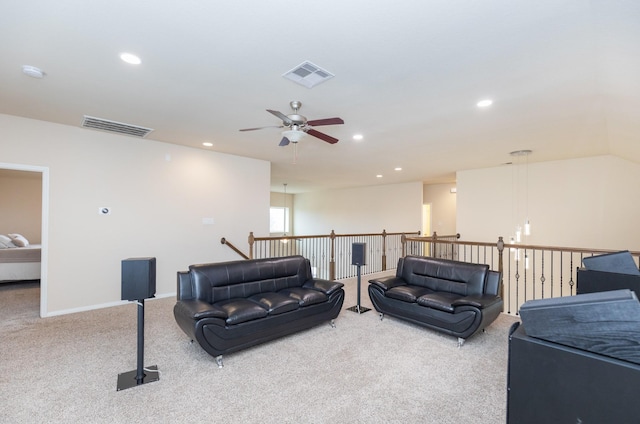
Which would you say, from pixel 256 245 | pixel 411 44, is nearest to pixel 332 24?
pixel 411 44

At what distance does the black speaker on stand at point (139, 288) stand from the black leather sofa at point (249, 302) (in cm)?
44

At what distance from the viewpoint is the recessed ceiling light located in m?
2.46

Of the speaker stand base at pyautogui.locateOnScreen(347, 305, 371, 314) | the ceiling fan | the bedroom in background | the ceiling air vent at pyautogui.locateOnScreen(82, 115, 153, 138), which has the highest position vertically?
the ceiling air vent at pyautogui.locateOnScreen(82, 115, 153, 138)

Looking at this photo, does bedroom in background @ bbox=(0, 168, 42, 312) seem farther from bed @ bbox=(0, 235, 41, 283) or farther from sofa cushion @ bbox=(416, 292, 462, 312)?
sofa cushion @ bbox=(416, 292, 462, 312)

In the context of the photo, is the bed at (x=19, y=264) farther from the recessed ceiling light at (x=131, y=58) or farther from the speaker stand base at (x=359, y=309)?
the speaker stand base at (x=359, y=309)

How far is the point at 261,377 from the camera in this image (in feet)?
8.86

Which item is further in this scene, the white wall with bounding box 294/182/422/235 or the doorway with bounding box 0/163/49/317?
the white wall with bounding box 294/182/422/235

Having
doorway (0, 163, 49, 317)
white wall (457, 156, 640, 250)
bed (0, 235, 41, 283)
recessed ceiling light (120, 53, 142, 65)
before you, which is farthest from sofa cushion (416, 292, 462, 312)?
bed (0, 235, 41, 283)

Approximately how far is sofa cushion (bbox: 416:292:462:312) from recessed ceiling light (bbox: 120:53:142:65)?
3906 mm

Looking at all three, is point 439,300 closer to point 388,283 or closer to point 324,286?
point 388,283

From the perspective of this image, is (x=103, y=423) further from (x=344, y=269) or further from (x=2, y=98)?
(x=344, y=269)

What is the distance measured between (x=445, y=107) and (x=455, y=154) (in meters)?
2.63

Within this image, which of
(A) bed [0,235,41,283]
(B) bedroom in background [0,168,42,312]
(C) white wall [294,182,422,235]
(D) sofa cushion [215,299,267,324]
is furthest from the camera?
(C) white wall [294,182,422,235]

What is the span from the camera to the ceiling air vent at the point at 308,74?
259 cm
